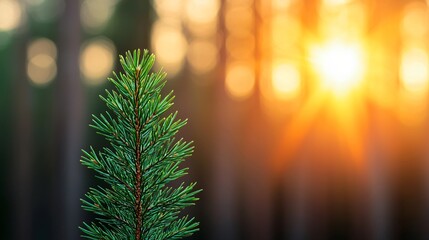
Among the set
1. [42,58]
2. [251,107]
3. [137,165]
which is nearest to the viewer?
[137,165]

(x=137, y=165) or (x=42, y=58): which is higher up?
(x=42, y=58)

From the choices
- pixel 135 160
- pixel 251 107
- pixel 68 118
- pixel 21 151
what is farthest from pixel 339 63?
pixel 135 160

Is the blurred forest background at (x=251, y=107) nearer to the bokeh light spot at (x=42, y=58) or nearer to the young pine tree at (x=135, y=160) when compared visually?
the bokeh light spot at (x=42, y=58)

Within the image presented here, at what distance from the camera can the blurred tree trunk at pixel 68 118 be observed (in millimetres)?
2240

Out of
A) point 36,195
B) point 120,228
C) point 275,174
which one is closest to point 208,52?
point 275,174

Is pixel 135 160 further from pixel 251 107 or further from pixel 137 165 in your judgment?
pixel 251 107

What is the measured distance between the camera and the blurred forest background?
7.35 ft

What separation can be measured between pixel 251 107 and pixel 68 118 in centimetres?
76

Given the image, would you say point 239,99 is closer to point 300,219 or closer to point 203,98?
Answer: point 203,98

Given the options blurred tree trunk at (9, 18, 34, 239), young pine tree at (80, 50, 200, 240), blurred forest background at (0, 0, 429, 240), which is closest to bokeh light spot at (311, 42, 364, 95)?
blurred forest background at (0, 0, 429, 240)

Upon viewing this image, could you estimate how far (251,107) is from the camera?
236 centimetres

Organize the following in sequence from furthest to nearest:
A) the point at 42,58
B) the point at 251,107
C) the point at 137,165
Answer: the point at 251,107 → the point at 42,58 → the point at 137,165

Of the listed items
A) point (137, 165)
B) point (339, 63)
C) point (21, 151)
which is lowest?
point (21, 151)

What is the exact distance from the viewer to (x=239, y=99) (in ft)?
7.74
